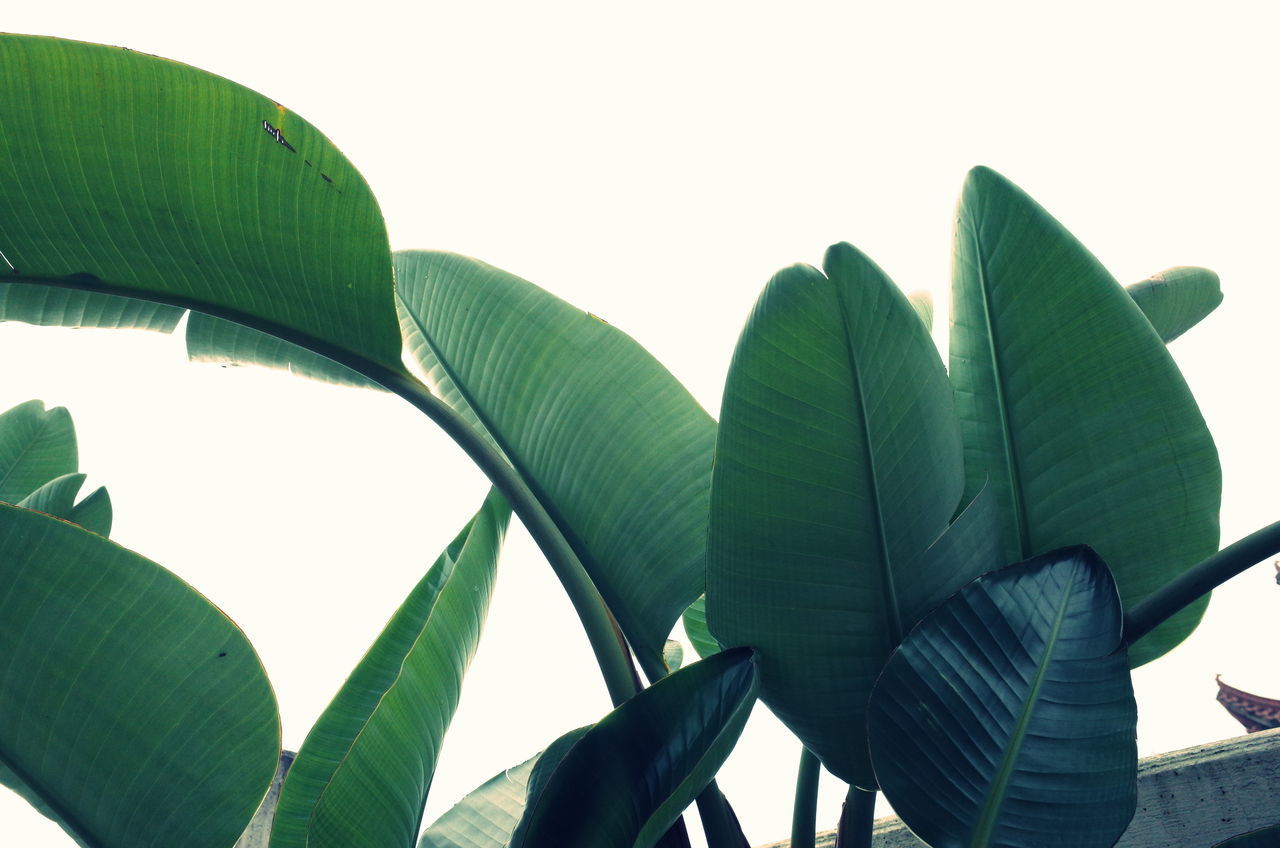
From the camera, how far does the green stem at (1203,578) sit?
44 centimetres

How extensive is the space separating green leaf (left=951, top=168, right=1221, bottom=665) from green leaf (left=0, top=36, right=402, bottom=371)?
408 mm

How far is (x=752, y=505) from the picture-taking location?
44 centimetres

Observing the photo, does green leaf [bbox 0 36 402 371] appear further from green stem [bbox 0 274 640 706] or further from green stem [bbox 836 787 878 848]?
green stem [bbox 836 787 878 848]

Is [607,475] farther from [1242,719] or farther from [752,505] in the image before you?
[1242,719]

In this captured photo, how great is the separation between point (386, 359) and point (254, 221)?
4.9 inches

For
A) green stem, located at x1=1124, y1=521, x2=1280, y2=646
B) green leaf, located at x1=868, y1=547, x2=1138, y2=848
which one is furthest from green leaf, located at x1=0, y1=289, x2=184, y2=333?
green stem, located at x1=1124, y1=521, x2=1280, y2=646

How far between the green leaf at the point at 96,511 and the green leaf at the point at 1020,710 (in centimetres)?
74

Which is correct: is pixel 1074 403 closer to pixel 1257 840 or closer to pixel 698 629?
pixel 1257 840

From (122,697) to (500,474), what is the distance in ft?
0.89

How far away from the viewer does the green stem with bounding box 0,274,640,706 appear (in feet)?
1.84

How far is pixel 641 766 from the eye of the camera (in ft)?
1.44

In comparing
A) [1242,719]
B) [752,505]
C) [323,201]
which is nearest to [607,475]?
[752,505]

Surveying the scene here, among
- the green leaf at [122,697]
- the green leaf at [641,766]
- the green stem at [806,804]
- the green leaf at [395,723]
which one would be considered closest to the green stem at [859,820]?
the green stem at [806,804]

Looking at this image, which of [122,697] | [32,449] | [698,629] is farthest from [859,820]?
[32,449]
